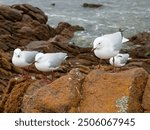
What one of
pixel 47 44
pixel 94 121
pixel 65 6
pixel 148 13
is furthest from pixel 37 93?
pixel 65 6

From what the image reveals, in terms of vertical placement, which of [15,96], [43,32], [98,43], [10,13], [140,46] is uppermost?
[98,43]

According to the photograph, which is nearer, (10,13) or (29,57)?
(29,57)

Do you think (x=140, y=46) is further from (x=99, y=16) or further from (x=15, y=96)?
(x=15, y=96)

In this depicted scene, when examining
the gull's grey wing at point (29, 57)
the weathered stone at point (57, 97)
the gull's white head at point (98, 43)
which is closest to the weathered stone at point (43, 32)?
the gull's grey wing at point (29, 57)

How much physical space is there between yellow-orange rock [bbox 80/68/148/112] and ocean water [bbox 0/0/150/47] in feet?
71.7

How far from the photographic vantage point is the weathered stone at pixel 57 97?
7367 mm

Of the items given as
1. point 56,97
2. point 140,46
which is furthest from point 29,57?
point 140,46

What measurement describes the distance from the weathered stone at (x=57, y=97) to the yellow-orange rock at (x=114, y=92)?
170 mm

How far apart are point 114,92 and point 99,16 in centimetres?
3376

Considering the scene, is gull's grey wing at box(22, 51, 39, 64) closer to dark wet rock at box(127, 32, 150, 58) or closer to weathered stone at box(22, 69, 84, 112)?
weathered stone at box(22, 69, 84, 112)

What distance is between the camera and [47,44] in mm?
24938

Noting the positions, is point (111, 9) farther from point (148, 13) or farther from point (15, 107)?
point (15, 107)

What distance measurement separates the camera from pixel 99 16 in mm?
40781

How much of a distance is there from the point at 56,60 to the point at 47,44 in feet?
51.1
